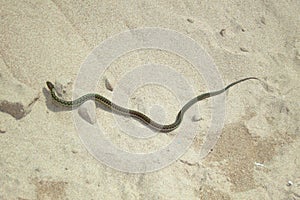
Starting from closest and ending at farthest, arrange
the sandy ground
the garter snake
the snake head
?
the sandy ground < the snake head < the garter snake

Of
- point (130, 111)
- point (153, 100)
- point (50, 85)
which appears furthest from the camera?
point (153, 100)

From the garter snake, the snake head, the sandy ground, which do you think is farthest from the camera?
the garter snake

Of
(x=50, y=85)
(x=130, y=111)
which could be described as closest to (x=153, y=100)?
(x=130, y=111)

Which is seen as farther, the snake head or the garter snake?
the garter snake

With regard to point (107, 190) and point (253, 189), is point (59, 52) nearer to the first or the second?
point (107, 190)

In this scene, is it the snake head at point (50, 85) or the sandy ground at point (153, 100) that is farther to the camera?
the snake head at point (50, 85)

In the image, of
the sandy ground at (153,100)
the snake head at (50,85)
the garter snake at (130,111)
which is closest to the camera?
the sandy ground at (153,100)

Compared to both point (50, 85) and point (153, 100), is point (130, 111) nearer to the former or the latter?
point (153, 100)

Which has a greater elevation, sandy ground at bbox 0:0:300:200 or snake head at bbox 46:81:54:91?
snake head at bbox 46:81:54:91

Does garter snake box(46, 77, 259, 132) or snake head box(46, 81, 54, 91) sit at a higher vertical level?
snake head box(46, 81, 54, 91)
